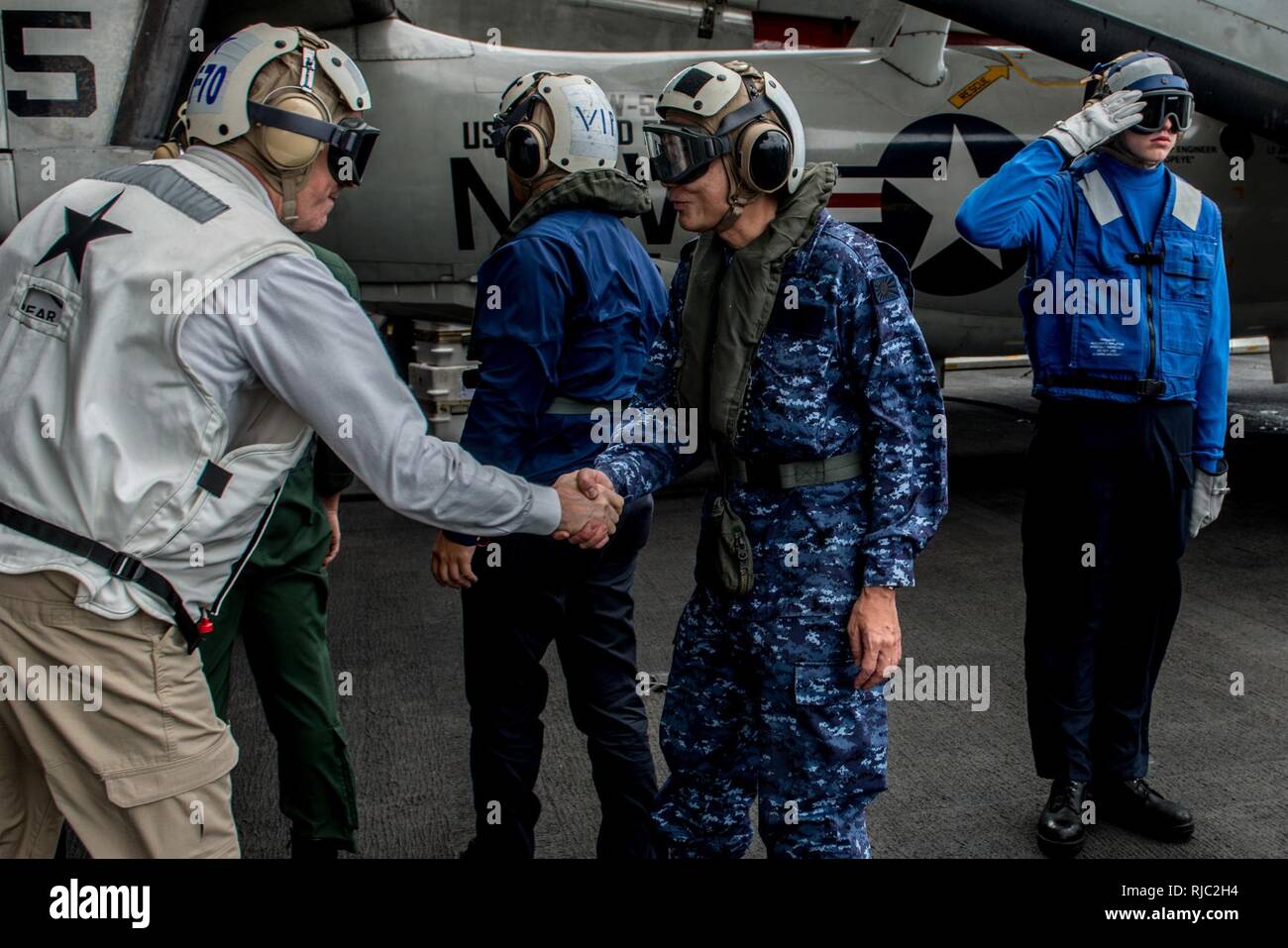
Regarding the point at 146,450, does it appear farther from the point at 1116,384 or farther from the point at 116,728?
the point at 1116,384

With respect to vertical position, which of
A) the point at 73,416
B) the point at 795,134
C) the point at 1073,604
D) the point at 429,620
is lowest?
the point at 429,620

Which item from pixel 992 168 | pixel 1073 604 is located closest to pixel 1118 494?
pixel 1073 604

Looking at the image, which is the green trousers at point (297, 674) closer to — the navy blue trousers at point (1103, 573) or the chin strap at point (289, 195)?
the chin strap at point (289, 195)

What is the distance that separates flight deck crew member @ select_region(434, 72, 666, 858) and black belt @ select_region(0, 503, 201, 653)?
3.22ft

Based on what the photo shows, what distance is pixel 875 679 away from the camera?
2355 millimetres

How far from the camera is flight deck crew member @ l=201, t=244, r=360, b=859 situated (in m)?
2.96

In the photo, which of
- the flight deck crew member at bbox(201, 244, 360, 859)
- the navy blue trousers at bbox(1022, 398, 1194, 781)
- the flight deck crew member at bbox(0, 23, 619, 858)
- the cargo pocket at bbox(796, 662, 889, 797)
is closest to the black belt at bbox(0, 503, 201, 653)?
the flight deck crew member at bbox(0, 23, 619, 858)

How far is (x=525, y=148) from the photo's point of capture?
3.02 metres

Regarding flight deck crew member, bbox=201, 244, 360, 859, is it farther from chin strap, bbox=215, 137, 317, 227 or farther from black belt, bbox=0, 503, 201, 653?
black belt, bbox=0, 503, 201, 653

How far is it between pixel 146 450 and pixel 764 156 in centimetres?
128

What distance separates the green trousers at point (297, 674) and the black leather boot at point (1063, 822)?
1.88 meters

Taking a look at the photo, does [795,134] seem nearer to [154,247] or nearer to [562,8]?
[154,247]

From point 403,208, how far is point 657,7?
5811mm
